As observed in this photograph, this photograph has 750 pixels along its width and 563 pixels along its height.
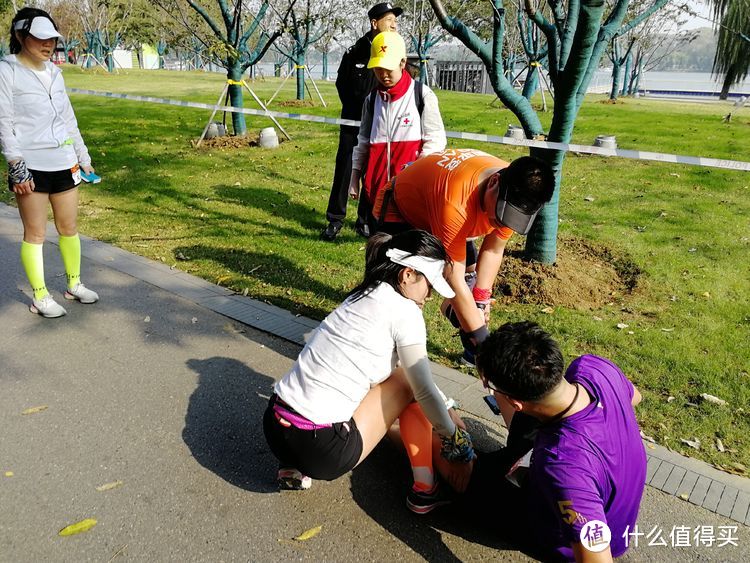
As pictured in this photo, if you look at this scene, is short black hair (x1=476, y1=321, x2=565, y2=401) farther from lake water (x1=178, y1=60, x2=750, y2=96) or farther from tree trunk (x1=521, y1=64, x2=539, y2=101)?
lake water (x1=178, y1=60, x2=750, y2=96)

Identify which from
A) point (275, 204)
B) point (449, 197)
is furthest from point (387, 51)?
point (275, 204)

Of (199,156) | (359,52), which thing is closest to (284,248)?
(359,52)

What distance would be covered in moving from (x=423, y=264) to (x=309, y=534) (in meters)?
1.17

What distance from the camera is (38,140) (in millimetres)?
3986

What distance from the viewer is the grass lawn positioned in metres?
3.67

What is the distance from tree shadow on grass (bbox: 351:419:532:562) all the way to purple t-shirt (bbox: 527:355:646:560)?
1.15ft

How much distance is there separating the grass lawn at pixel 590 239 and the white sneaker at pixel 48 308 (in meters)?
1.20

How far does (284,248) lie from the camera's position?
5.90 m

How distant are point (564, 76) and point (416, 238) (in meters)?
2.92

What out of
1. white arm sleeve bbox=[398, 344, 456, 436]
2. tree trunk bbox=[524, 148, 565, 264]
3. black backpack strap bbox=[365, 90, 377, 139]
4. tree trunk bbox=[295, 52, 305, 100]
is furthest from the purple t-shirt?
tree trunk bbox=[295, 52, 305, 100]

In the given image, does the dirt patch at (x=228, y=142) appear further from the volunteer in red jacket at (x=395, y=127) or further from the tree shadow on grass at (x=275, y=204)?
the volunteer in red jacket at (x=395, y=127)

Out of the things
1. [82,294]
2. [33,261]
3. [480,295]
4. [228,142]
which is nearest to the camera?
[480,295]

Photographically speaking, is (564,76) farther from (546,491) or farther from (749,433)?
(546,491)

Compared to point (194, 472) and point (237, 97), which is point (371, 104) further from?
point (237, 97)
